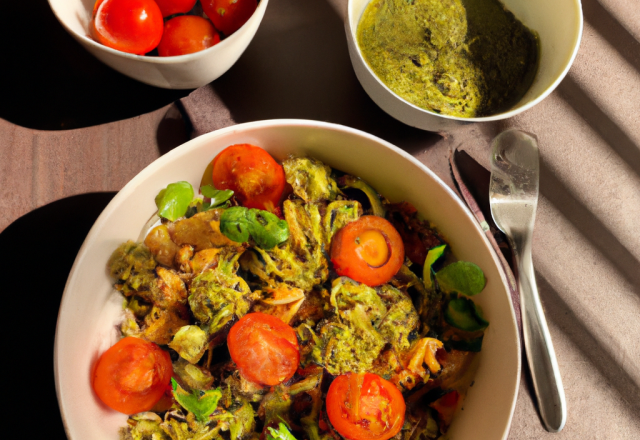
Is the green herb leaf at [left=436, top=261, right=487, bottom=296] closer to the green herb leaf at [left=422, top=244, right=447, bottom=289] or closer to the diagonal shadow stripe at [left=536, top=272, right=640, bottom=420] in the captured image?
the green herb leaf at [left=422, top=244, right=447, bottom=289]

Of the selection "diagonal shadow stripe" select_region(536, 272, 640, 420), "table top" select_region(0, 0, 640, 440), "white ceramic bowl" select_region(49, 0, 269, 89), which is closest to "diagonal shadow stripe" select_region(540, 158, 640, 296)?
"table top" select_region(0, 0, 640, 440)

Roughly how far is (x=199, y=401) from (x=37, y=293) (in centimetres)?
40

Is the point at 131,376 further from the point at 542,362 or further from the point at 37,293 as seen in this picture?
the point at 542,362

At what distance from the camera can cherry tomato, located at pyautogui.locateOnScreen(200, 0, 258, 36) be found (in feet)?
2.57

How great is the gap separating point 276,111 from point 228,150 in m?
0.21

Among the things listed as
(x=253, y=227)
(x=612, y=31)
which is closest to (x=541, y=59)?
(x=612, y=31)

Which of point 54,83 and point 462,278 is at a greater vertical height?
point 462,278

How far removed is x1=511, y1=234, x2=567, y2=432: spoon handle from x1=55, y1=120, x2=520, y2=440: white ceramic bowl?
17 cm

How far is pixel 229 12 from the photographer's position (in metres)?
0.79

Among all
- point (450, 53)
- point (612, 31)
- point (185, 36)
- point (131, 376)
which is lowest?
point (131, 376)

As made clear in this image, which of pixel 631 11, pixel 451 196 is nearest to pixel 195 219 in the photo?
pixel 451 196

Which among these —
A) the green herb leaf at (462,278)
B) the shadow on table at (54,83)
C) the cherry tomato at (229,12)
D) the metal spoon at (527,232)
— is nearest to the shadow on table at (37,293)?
the shadow on table at (54,83)

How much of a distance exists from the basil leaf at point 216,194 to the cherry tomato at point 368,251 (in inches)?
6.9

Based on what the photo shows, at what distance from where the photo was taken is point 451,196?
0.66 metres
